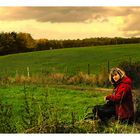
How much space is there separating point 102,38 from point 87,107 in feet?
2.39

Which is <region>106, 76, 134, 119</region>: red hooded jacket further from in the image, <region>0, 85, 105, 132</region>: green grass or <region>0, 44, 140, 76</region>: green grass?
<region>0, 44, 140, 76</region>: green grass

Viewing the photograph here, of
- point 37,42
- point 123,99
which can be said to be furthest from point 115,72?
point 37,42

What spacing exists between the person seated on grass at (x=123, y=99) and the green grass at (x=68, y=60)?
0.71ft

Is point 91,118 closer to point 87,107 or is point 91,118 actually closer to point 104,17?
point 87,107

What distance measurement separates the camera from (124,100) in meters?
6.19

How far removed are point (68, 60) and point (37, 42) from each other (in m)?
0.37

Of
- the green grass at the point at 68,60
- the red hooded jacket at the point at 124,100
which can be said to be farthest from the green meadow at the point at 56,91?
the red hooded jacket at the point at 124,100

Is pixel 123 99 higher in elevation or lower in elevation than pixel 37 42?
lower

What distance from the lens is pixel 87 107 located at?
245 inches

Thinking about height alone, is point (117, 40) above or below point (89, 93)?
above

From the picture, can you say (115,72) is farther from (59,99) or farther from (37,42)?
(37,42)

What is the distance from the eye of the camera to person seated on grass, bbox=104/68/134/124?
20.3ft

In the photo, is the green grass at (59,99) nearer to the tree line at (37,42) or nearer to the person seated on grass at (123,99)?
the person seated on grass at (123,99)

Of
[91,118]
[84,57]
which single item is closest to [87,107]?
[91,118]
